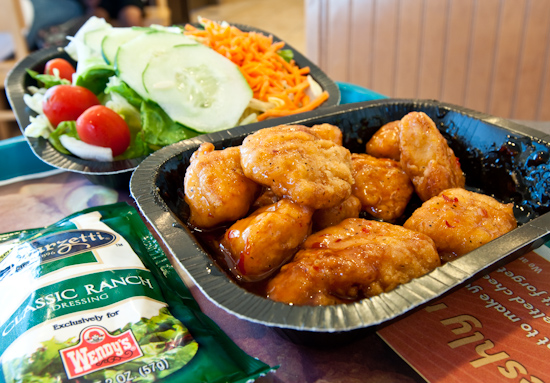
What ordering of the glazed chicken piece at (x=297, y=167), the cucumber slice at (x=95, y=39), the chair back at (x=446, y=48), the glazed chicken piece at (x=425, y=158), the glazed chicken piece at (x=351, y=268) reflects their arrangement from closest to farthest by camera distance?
the glazed chicken piece at (x=351, y=268) < the glazed chicken piece at (x=297, y=167) < the glazed chicken piece at (x=425, y=158) < the cucumber slice at (x=95, y=39) < the chair back at (x=446, y=48)

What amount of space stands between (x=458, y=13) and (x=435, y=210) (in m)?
2.96

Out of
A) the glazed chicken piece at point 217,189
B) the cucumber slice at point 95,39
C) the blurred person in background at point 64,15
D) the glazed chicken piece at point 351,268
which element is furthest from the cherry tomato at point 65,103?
the blurred person in background at point 64,15

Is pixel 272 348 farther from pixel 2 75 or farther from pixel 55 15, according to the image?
pixel 55 15

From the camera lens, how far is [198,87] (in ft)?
6.54

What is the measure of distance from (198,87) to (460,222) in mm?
1318

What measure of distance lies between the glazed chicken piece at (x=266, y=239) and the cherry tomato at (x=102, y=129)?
88 cm

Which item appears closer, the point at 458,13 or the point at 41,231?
the point at 41,231

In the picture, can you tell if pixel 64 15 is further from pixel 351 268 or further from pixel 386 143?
pixel 351 268

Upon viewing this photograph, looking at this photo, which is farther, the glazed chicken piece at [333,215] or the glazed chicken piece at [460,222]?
the glazed chicken piece at [333,215]

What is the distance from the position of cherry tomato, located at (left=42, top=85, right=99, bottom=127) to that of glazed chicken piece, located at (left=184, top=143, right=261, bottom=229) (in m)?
0.99

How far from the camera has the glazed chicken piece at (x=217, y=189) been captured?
3.93ft

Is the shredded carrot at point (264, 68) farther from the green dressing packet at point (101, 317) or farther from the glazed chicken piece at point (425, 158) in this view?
the green dressing packet at point (101, 317)

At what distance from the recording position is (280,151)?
3.83 feet

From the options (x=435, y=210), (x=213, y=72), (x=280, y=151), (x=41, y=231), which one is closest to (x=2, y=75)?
(x=213, y=72)
